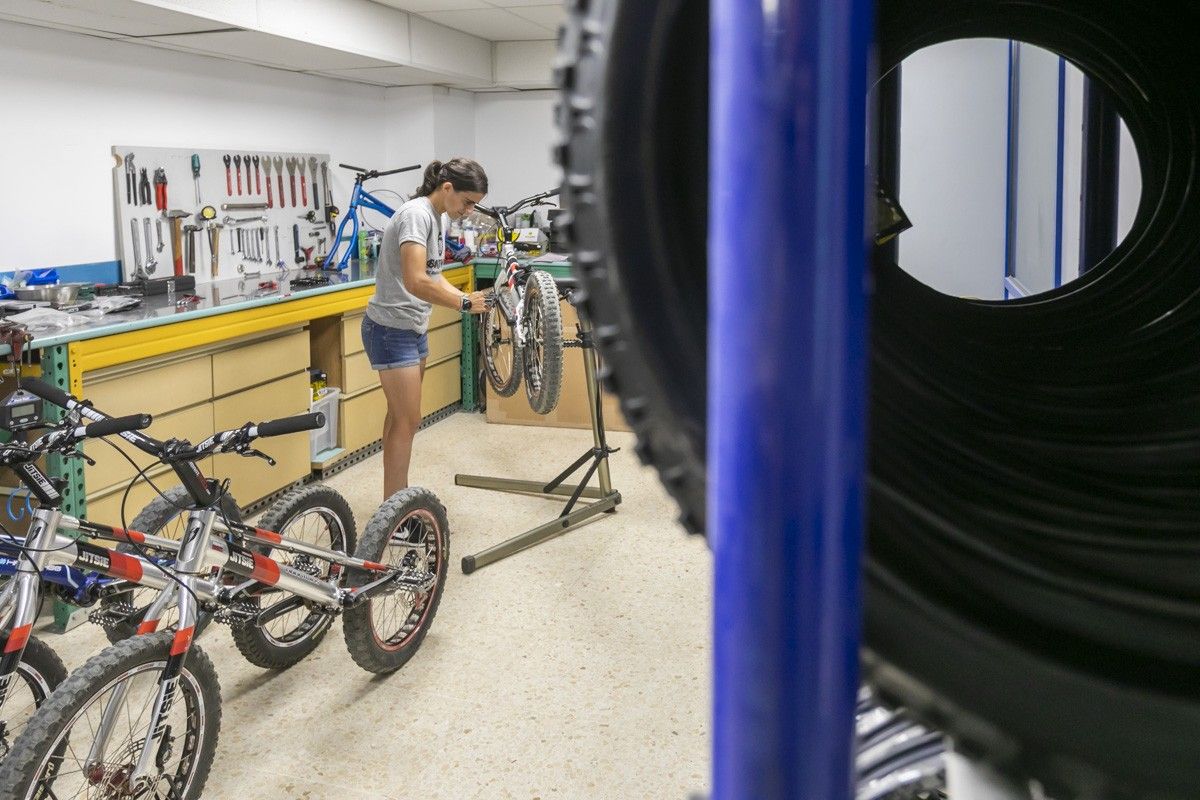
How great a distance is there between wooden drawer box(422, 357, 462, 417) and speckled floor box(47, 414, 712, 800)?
1880mm

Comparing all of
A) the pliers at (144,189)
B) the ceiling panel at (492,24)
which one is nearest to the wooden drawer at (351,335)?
the pliers at (144,189)

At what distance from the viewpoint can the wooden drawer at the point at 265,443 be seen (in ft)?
13.2

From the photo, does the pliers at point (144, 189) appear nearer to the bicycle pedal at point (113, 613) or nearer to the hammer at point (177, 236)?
the hammer at point (177, 236)

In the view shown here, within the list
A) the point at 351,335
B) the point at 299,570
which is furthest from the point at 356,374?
the point at 299,570

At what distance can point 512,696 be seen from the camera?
2795 millimetres

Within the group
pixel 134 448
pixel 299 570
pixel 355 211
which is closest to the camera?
pixel 299 570

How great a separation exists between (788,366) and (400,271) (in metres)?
3.83

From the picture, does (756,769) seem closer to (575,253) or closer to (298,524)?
(575,253)

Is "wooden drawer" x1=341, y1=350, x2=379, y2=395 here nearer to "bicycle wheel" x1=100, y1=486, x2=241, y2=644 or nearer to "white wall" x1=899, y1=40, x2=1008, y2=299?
"bicycle wheel" x1=100, y1=486, x2=241, y2=644

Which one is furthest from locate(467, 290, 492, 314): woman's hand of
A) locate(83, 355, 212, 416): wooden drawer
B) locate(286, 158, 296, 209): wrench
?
locate(286, 158, 296, 209): wrench

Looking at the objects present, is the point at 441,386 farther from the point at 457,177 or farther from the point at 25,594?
the point at 25,594

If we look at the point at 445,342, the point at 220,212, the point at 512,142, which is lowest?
the point at 445,342

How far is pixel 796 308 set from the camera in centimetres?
18

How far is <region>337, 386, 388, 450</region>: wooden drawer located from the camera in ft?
16.1
